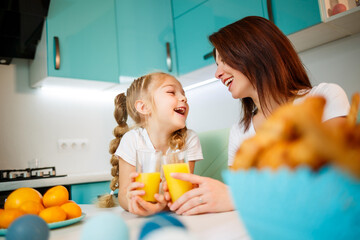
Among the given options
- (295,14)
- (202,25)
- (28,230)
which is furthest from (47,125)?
(28,230)

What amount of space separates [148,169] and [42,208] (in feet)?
0.87

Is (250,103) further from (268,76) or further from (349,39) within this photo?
(349,39)

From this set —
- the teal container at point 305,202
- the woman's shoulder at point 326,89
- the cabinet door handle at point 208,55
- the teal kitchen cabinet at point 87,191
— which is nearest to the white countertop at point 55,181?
the teal kitchen cabinet at point 87,191

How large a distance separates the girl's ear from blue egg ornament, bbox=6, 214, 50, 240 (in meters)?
1.17

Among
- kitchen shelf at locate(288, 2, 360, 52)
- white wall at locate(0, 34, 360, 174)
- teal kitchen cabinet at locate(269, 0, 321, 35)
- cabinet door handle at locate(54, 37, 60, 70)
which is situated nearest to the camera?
kitchen shelf at locate(288, 2, 360, 52)

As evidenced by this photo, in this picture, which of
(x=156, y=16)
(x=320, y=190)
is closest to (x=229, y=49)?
(x=320, y=190)

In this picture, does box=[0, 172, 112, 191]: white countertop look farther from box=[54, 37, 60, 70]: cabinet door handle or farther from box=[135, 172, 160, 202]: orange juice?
box=[135, 172, 160, 202]: orange juice

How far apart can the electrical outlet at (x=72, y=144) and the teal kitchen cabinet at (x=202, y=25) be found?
42.3 inches

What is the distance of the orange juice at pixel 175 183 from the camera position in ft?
2.49

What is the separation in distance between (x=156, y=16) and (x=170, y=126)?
1578 millimetres

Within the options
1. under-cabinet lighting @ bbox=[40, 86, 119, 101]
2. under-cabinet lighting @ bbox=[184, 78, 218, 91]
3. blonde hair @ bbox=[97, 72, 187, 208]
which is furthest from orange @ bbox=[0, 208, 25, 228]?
under-cabinet lighting @ bbox=[184, 78, 218, 91]

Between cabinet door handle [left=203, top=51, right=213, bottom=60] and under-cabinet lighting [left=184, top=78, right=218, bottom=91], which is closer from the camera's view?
cabinet door handle [left=203, top=51, right=213, bottom=60]

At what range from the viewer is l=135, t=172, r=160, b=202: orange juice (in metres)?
0.76

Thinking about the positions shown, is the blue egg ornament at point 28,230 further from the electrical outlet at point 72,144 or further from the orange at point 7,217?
the electrical outlet at point 72,144
